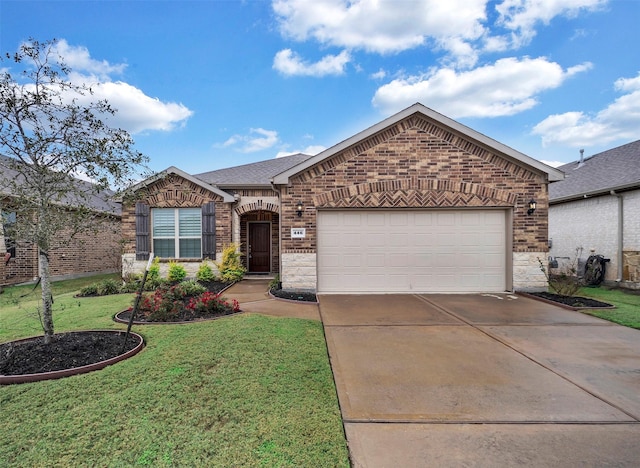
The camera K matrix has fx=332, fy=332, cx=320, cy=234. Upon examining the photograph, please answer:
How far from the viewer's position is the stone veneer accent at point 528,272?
852 cm

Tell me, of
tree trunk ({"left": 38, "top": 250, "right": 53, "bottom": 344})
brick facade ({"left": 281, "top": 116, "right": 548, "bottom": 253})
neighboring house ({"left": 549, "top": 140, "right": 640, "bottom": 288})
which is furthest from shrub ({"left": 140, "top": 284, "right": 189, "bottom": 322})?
neighboring house ({"left": 549, "top": 140, "right": 640, "bottom": 288})

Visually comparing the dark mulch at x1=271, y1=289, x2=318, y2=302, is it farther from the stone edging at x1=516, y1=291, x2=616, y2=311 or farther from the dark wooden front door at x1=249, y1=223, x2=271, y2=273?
the stone edging at x1=516, y1=291, x2=616, y2=311

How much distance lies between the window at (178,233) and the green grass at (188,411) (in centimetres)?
703

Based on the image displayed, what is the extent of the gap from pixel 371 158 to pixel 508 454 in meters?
7.12

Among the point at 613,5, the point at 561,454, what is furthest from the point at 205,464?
the point at 613,5

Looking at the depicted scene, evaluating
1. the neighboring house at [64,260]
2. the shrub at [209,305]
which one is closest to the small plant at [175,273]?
the neighboring house at [64,260]

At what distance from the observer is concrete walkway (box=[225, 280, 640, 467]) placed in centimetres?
233

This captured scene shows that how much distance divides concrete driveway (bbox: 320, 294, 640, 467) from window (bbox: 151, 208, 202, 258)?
6.86m

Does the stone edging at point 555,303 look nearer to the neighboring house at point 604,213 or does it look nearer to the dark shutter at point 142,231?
the neighboring house at point 604,213

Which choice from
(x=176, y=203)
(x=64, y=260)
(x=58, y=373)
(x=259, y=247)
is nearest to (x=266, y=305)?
(x=58, y=373)

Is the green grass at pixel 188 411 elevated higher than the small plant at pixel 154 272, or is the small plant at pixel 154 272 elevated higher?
the small plant at pixel 154 272

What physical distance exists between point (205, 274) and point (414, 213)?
6.75m

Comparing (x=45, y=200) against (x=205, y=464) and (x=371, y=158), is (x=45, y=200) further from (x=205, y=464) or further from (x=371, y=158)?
(x=371, y=158)

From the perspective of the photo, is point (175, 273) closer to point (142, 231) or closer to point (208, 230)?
point (208, 230)
